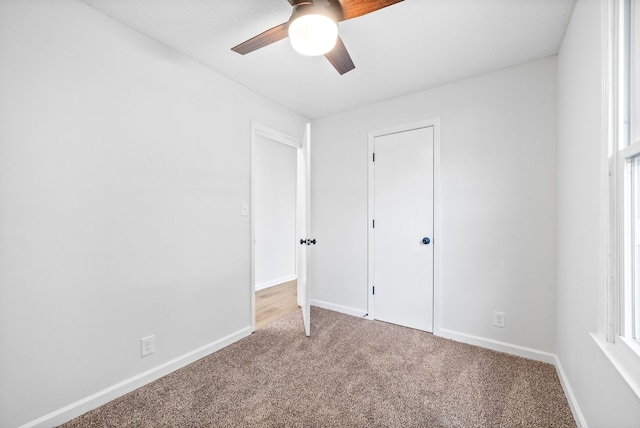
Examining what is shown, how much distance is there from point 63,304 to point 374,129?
9.53ft

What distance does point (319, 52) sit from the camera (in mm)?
1417

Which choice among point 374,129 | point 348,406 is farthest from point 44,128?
point 374,129

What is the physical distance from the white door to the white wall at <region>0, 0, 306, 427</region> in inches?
63.4

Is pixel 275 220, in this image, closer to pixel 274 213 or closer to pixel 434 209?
pixel 274 213

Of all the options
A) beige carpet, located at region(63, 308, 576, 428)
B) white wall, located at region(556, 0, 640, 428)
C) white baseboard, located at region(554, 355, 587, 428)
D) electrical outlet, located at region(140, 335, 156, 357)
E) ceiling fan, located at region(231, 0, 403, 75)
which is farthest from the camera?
electrical outlet, located at region(140, 335, 156, 357)

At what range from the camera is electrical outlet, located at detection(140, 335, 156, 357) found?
5.88 feet

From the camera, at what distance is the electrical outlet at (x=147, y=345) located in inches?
70.6

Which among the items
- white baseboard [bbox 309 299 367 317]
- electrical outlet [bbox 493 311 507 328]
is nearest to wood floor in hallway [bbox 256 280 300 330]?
white baseboard [bbox 309 299 367 317]

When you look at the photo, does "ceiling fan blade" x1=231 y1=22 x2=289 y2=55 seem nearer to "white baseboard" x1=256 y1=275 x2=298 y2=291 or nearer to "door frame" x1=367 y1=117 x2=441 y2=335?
"door frame" x1=367 y1=117 x2=441 y2=335

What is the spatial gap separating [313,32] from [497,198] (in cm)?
197

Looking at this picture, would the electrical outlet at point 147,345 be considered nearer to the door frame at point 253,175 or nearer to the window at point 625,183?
the door frame at point 253,175

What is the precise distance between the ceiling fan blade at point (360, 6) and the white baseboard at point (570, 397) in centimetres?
231

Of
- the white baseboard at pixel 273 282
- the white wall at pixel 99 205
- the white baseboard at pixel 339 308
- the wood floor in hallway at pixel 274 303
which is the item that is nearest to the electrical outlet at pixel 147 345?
the white wall at pixel 99 205

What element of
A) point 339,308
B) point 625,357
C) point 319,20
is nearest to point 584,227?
point 625,357
